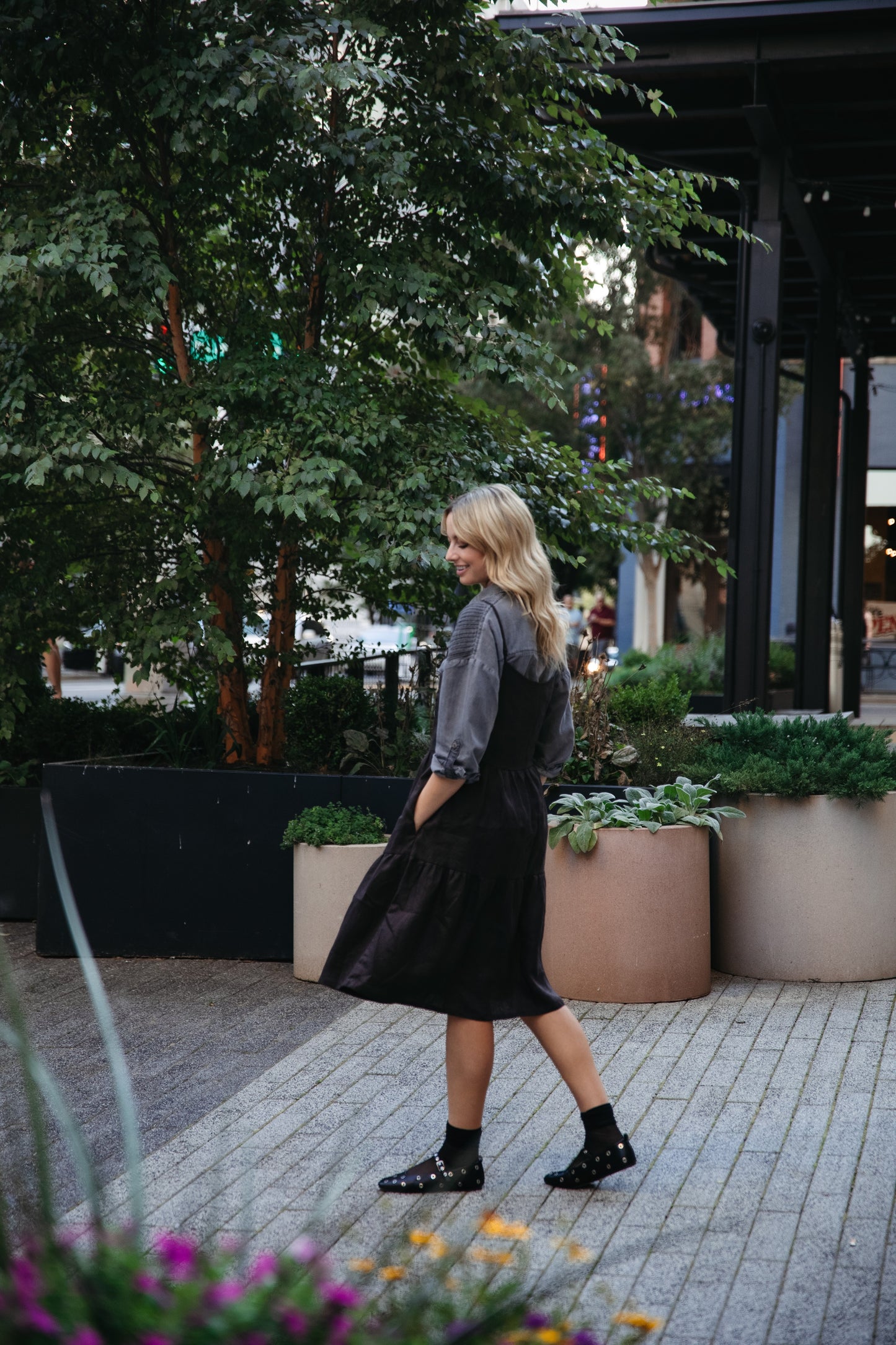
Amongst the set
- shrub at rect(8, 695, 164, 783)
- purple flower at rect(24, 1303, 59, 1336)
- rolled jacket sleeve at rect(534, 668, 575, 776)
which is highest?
rolled jacket sleeve at rect(534, 668, 575, 776)

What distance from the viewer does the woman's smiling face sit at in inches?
156

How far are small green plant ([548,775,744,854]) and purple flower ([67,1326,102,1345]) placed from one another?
444cm

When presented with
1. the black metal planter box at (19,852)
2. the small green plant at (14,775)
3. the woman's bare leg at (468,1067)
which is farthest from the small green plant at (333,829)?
the woman's bare leg at (468,1067)

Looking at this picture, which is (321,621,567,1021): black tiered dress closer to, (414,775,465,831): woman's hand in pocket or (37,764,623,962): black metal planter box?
(414,775,465,831): woman's hand in pocket

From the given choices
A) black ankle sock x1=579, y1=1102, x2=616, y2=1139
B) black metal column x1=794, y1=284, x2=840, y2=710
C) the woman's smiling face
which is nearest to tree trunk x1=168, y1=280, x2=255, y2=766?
the woman's smiling face

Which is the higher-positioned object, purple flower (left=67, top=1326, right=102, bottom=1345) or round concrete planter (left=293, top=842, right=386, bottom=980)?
purple flower (left=67, top=1326, right=102, bottom=1345)

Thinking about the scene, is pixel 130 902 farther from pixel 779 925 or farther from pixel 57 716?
pixel 779 925

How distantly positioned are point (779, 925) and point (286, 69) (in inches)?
171

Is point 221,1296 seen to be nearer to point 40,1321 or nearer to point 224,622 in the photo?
point 40,1321

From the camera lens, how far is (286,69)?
599cm

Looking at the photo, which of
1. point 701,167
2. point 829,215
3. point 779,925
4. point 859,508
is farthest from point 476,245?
point 859,508

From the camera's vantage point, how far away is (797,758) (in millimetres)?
6453

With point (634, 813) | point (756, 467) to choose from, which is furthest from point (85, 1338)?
point (756, 467)

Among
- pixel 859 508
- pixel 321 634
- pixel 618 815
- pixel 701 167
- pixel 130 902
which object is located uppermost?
pixel 701 167
